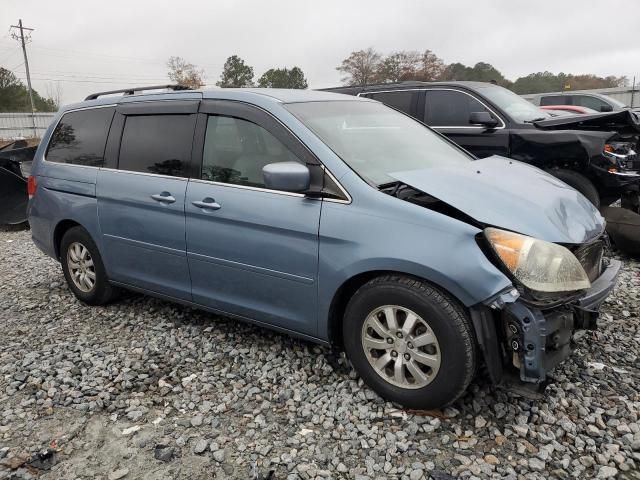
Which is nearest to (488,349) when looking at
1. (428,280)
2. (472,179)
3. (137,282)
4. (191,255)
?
(428,280)

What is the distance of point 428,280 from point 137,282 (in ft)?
8.22

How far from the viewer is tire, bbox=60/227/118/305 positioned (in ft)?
14.8

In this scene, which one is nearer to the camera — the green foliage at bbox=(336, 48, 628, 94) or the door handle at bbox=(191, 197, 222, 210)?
the door handle at bbox=(191, 197, 222, 210)

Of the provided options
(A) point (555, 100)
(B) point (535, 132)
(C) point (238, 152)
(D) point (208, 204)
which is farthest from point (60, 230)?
(A) point (555, 100)

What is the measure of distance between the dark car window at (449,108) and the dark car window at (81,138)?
441 centimetres

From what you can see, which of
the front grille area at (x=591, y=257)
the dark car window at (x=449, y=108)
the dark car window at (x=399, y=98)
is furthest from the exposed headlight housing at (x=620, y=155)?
the front grille area at (x=591, y=257)

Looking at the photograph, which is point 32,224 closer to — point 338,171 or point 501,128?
point 338,171

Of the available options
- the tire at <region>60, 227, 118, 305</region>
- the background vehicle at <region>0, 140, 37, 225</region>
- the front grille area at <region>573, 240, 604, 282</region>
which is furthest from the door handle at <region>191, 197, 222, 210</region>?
the background vehicle at <region>0, 140, 37, 225</region>

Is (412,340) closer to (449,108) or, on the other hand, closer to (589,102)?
(449,108)

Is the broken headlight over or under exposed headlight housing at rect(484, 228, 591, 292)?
over

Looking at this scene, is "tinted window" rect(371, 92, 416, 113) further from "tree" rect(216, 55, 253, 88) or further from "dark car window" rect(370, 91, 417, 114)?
"tree" rect(216, 55, 253, 88)

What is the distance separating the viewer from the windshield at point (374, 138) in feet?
10.6

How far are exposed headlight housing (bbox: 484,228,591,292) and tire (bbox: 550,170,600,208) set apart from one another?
145 inches

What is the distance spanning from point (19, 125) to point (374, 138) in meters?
37.8
